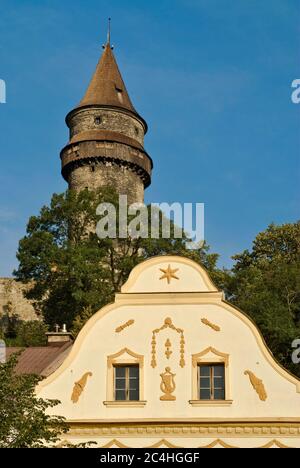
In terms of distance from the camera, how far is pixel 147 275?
79.3 ft

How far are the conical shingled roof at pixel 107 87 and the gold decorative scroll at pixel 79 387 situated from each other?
4280cm

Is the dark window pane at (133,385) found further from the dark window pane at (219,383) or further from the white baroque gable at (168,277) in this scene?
the white baroque gable at (168,277)

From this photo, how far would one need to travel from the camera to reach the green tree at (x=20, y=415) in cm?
1756

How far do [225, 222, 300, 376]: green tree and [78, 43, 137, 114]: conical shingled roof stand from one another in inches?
655

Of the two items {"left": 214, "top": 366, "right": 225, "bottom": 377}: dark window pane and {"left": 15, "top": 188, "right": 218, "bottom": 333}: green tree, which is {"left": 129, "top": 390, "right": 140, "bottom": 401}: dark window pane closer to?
{"left": 214, "top": 366, "right": 225, "bottom": 377}: dark window pane

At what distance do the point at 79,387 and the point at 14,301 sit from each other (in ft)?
120

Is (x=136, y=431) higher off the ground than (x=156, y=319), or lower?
lower

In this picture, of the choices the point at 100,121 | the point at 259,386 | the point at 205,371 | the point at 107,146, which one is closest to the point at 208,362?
the point at 205,371

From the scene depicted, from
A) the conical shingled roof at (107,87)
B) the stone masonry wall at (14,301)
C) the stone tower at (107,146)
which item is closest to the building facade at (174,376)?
the stone masonry wall at (14,301)

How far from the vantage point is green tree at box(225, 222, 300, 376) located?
33.9 metres
